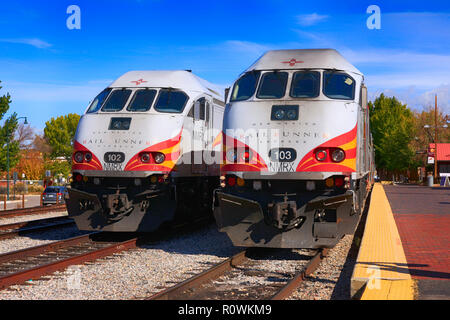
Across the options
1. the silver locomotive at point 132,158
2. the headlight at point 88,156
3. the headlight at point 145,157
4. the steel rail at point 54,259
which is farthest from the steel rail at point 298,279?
the headlight at point 88,156

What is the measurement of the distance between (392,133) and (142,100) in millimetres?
69887

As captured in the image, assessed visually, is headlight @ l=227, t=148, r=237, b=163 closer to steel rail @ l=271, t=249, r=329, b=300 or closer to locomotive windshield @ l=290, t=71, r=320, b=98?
locomotive windshield @ l=290, t=71, r=320, b=98

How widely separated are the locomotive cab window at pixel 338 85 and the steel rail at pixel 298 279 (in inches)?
114

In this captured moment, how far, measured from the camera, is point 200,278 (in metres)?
7.95

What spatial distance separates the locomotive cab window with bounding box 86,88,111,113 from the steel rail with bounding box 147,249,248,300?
4792mm

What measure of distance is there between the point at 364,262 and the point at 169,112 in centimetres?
585

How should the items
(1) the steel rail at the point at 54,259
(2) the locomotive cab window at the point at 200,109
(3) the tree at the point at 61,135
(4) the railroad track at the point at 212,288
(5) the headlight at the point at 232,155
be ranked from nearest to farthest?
(4) the railroad track at the point at 212,288 < (1) the steel rail at the point at 54,259 < (5) the headlight at the point at 232,155 < (2) the locomotive cab window at the point at 200,109 < (3) the tree at the point at 61,135

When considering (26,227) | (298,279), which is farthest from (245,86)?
(26,227)

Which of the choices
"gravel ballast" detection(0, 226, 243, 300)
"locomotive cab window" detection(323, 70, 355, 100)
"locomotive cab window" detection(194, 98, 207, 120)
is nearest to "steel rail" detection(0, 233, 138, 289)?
"gravel ballast" detection(0, 226, 243, 300)

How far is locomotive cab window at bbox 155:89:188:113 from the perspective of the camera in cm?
1217

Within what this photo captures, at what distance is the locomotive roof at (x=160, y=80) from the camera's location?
1265 centimetres

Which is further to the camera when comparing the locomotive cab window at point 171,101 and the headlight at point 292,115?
the locomotive cab window at point 171,101

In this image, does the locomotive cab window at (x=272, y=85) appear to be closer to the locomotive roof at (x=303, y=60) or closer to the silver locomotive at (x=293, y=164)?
the silver locomotive at (x=293, y=164)
